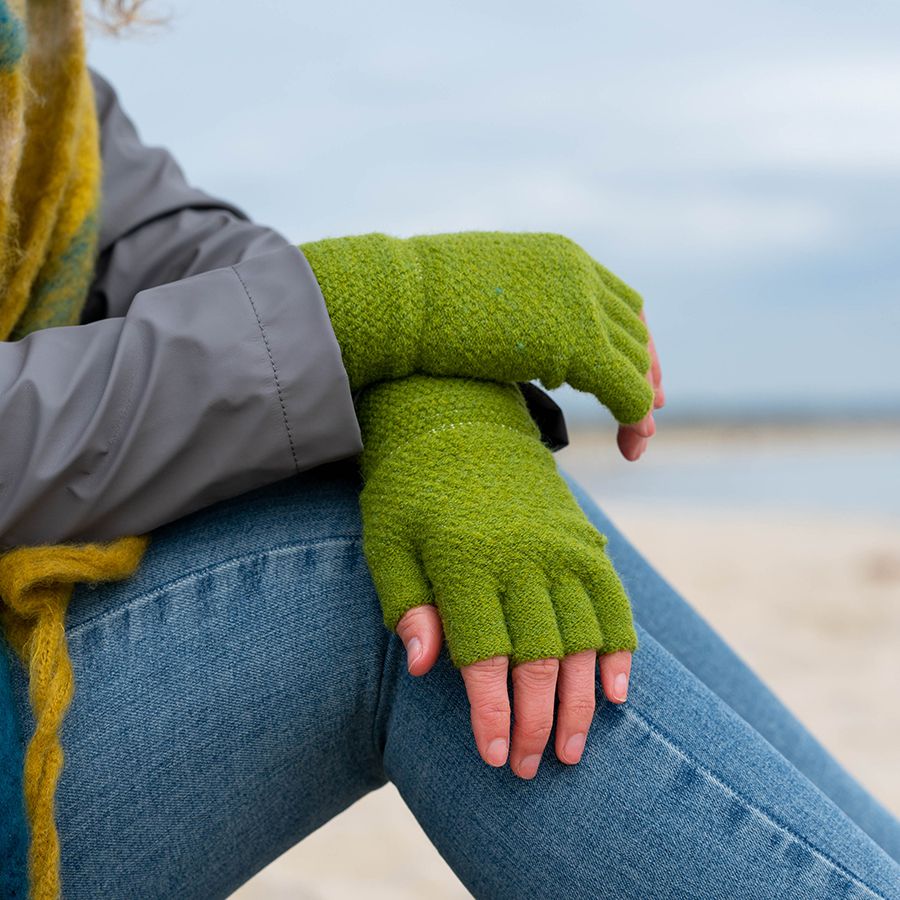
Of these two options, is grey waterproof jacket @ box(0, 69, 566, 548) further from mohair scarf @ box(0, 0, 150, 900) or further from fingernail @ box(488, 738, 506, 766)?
fingernail @ box(488, 738, 506, 766)

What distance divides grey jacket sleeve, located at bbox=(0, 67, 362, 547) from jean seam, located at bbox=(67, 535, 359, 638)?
0.16 ft

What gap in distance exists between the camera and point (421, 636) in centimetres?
73

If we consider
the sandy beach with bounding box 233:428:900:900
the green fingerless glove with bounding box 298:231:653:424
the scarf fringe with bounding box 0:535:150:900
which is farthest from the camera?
the sandy beach with bounding box 233:428:900:900

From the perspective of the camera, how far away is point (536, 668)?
0.71 metres

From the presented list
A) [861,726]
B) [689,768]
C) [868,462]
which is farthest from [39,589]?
[868,462]

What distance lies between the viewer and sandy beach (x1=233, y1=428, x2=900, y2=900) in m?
1.84

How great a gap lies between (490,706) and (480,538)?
0.40 feet

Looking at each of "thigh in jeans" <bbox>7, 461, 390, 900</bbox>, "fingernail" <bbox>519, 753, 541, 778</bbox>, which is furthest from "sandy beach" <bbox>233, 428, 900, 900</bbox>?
"fingernail" <bbox>519, 753, 541, 778</bbox>

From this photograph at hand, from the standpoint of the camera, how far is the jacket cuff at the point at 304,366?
2.56 feet

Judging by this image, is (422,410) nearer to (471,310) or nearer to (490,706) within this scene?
(471,310)

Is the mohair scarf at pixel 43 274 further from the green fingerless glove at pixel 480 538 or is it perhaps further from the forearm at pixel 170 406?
the green fingerless glove at pixel 480 538

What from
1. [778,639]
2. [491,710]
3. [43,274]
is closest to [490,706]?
[491,710]

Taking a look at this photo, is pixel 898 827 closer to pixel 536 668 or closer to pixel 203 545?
pixel 536 668

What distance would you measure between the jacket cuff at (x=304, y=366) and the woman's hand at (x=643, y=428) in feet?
0.95
